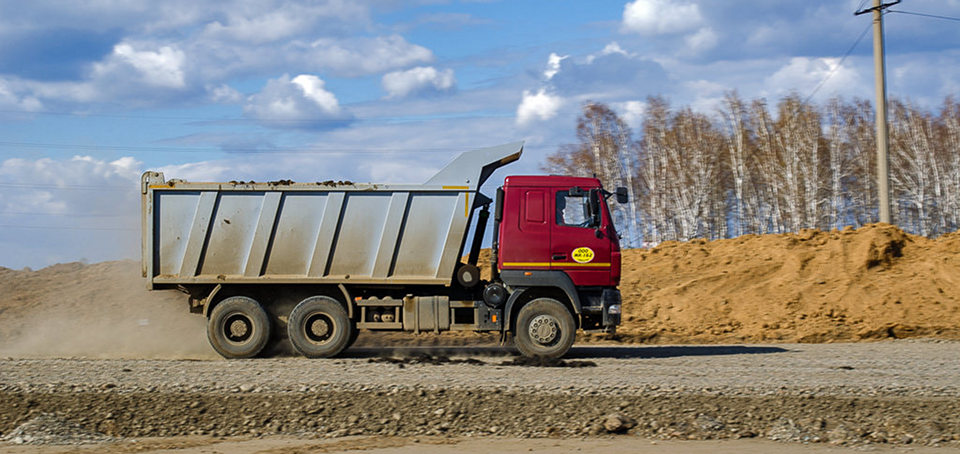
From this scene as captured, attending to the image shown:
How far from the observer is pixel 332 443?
329 inches

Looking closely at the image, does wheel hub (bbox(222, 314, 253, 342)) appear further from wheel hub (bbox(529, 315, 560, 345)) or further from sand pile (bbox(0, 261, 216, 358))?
wheel hub (bbox(529, 315, 560, 345))

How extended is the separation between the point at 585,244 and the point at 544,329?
60.2 inches

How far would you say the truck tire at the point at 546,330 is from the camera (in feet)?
43.3

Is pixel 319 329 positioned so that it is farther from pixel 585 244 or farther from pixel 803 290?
pixel 803 290

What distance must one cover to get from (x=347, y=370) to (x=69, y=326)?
875 centimetres

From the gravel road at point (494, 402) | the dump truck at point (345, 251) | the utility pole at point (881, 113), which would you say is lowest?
the gravel road at point (494, 402)

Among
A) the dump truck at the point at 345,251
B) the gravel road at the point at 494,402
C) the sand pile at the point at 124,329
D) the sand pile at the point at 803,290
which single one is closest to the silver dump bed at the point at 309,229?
the dump truck at the point at 345,251

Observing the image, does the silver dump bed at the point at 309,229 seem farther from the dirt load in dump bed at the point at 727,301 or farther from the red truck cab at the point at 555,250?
the dirt load in dump bed at the point at 727,301

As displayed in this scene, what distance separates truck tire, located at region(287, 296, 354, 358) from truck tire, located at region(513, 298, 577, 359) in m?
2.94

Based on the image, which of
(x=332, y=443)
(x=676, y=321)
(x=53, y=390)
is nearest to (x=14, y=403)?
(x=53, y=390)

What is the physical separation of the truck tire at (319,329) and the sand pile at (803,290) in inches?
324

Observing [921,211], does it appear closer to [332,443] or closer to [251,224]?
[251,224]

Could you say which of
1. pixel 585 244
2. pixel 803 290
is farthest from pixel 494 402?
Result: pixel 803 290

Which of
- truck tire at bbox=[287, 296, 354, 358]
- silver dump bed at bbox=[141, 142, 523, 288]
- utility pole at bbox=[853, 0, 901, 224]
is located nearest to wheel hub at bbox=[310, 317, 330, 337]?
truck tire at bbox=[287, 296, 354, 358]
